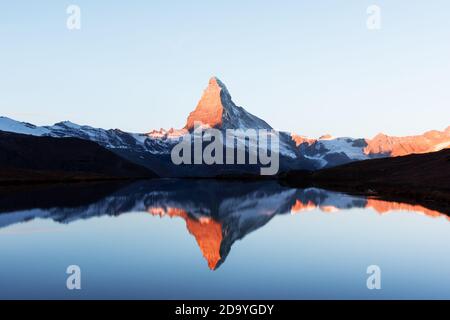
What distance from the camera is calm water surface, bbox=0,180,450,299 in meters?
24.0

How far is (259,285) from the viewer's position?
25078 mm

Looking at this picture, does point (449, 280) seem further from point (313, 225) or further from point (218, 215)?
point (218, 215)

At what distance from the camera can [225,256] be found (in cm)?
3566

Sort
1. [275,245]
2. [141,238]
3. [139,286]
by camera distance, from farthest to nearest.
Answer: [141,238] < [275,245] < [139,286]

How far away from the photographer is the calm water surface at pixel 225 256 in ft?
78.6

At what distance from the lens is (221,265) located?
31.0 m

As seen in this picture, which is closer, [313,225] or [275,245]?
[275,245]

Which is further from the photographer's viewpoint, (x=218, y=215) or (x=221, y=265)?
(x=218, y=215)
